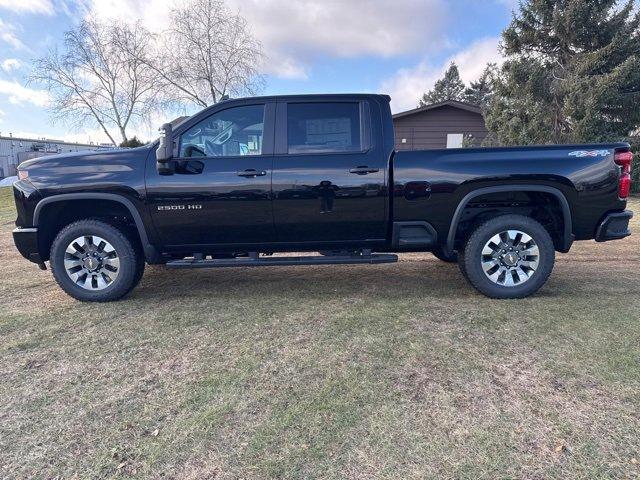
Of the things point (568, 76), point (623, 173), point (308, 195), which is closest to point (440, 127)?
point (568, 76)

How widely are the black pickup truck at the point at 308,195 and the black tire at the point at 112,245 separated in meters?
0.01

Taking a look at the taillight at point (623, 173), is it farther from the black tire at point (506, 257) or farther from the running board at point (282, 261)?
the running board at point (282, 261)

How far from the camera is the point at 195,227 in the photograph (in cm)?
402

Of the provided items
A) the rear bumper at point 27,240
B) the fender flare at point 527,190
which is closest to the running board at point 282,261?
the fender flare at point 527,190

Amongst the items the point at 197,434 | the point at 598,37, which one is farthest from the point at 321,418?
the point at 598,37

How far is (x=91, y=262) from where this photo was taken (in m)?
4.05

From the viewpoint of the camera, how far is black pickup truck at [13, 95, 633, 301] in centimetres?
391

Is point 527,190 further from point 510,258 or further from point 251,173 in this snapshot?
point 251,173

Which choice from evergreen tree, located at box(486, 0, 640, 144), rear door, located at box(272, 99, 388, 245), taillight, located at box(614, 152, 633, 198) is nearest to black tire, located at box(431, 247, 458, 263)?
rear door, located at box(272, 99, 388, 245)

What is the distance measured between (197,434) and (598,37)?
18085mm

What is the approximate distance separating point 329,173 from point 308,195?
296 millimetres

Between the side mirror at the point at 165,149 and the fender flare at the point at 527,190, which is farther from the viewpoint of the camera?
the fender flare at the point at 527,190

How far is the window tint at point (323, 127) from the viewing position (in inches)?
159

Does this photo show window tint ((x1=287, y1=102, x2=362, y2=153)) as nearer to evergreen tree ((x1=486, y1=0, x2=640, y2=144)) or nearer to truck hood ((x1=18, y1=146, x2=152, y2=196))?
truck hood ((x1=18, y1=146, x2=152, y2=196))
